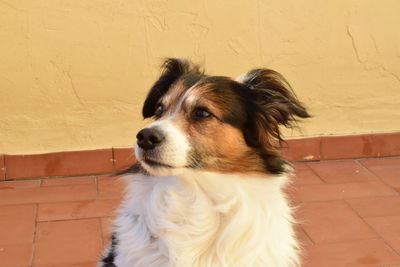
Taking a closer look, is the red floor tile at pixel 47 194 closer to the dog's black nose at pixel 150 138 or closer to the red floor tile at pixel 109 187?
the red floor tile at pixel 109 187

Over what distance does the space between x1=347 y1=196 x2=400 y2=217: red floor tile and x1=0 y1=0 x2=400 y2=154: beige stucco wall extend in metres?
0.90

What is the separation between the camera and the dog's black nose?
2.50m

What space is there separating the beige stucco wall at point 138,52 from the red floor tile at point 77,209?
1.99ft

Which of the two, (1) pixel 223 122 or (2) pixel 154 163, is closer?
(2) pixel 154 163

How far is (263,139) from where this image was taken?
2.82m

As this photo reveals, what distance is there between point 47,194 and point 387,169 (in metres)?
2.53

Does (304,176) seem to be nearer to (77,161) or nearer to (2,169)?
(77,161)

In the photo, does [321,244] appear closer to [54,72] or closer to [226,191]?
[226,191]

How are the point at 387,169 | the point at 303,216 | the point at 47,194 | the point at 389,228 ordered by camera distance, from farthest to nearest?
1. the point at 387,169
2. the point at 47,194
3. the point at 303,216
4. the point at 389,228

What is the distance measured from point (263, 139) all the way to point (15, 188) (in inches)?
98.8

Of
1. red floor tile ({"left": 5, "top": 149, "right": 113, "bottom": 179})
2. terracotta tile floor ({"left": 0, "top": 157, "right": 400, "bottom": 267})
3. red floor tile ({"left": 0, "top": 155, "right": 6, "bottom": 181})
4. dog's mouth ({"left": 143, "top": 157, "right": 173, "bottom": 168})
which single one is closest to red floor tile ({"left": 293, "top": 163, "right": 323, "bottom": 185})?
terracotta tile floor ({"left": 0, "top": 157, "right": 400, "bottom": 267})

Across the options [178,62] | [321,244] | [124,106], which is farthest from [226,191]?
[124,106]

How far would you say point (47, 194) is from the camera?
4.62 m

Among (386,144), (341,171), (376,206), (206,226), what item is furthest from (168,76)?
(386,144)
